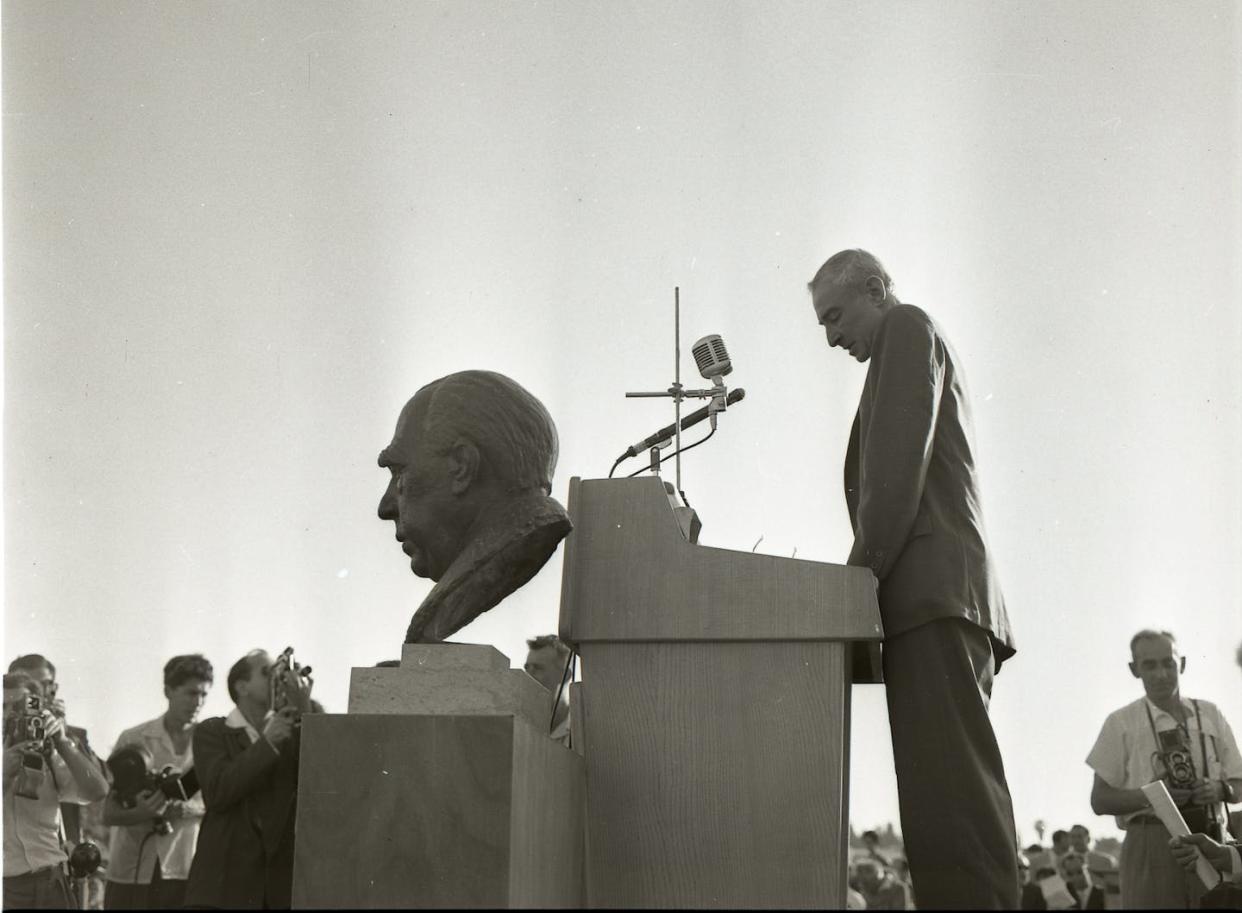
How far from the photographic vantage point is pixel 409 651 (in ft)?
8.64

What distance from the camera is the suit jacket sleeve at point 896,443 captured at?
2.93 metres

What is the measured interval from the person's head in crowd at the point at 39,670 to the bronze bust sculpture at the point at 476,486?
2047 mm

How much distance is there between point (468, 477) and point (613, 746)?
1.97 ft

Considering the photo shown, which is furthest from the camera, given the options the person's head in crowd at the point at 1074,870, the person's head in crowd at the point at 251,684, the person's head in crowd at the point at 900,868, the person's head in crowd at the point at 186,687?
the person's head in crowd at the point at 900,868

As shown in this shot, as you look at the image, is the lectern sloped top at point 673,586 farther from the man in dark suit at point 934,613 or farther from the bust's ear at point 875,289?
the bust's ear at point 875,289

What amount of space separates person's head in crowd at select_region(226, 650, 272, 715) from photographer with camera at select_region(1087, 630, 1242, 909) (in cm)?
243

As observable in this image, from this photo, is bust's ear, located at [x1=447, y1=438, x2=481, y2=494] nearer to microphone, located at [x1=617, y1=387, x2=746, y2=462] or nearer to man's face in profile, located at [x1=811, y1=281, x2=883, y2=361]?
microphone, located at [x1=617, y1=387, x2=746, y2=462]

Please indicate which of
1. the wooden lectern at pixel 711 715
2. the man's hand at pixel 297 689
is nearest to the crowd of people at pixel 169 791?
the man's hand at pixel 297 689

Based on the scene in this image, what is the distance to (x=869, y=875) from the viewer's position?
204 inches

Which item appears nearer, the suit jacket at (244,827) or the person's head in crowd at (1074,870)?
the suit jacket at (244,827)

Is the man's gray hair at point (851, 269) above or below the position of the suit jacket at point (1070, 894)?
above

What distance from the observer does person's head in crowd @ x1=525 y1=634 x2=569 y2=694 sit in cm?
469

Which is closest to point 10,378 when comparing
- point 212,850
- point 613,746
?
point 212,850

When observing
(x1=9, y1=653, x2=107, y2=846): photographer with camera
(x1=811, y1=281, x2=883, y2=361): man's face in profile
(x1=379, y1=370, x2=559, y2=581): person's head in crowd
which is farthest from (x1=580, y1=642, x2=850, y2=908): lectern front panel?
(x1=9, y1=653, x2=107, y2=846): photographer with camera
